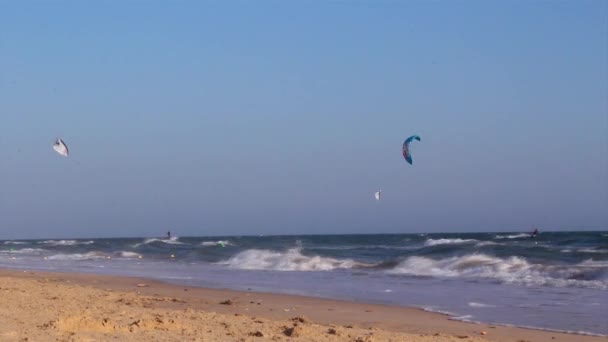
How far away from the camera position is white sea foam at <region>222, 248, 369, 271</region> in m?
27.9

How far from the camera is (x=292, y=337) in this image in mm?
8914

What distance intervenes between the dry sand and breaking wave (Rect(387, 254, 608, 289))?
6.54 metres

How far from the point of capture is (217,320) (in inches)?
409

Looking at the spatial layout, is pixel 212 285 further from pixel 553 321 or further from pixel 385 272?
pixel 553 321

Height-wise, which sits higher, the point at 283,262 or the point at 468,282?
the point at 283,262

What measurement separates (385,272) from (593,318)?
12177 millimetres

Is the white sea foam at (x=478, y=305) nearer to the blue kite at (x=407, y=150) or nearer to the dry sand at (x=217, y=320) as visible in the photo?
the dry sand at (x=217, y=320)

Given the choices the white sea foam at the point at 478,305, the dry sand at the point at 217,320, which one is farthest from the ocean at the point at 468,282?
the dry sand at the point at 217,320

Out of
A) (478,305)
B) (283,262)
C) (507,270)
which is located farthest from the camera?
(283,262)

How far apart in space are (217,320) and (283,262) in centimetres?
1975

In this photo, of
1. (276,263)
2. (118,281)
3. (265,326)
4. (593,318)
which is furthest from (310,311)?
(276,263)

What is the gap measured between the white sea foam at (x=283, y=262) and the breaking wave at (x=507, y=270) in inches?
100

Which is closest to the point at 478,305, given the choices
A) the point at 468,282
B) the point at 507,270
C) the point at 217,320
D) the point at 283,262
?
the point at 217,320

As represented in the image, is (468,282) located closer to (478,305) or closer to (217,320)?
(478,305)
